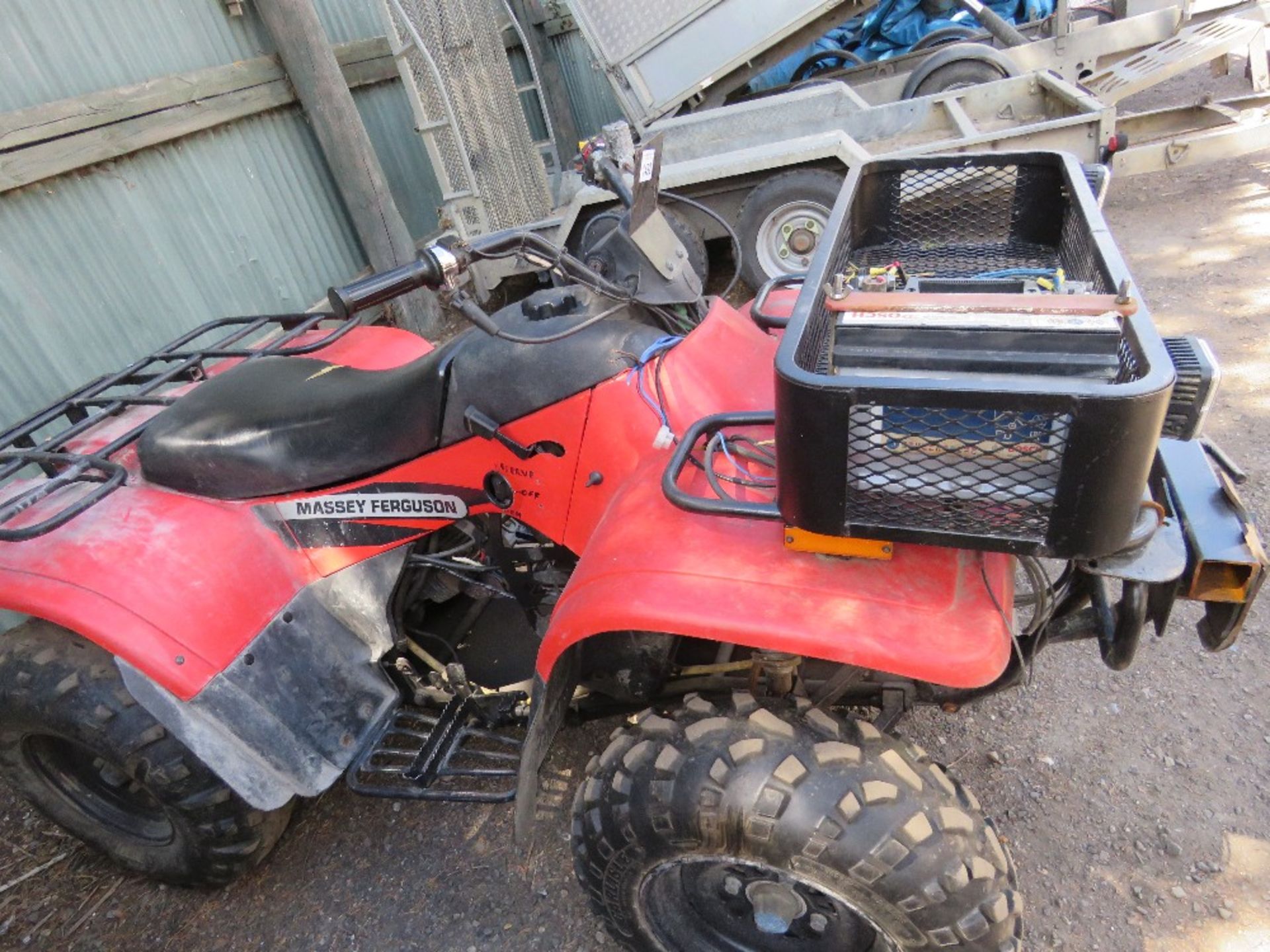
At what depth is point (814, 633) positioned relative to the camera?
4.19 feet

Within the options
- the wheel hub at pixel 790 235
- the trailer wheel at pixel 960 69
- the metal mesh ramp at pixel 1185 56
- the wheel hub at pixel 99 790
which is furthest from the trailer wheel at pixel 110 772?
the trailer wheel at pixel 960 69

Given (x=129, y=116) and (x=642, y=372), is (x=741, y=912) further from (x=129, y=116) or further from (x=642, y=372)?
(x=129, y=116)

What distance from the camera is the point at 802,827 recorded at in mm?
1414

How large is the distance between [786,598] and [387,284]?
93cm

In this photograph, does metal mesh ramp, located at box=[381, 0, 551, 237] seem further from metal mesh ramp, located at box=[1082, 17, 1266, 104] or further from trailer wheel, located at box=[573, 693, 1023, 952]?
trailer wheel, located at box=[573, 693, 1023, 952]

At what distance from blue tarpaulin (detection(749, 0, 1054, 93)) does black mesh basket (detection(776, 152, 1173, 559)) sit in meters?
7.50

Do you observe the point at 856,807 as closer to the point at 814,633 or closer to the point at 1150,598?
the point at 814,633

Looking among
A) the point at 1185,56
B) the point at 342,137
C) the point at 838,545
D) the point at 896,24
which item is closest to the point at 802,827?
the point at 838,545

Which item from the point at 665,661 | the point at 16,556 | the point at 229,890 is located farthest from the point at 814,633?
the point at 229,890

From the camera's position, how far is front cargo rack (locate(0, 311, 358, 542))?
1.98 meters

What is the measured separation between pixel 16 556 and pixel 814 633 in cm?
194

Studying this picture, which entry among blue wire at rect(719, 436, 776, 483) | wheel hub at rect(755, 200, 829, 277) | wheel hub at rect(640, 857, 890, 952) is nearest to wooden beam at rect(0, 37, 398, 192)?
wheel hub at rect(755, 200, 829, 277)

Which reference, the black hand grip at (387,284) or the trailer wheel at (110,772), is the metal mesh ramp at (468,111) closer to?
the trailer wheel at (110,772)

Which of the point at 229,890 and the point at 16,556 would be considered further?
the point at 229,890
